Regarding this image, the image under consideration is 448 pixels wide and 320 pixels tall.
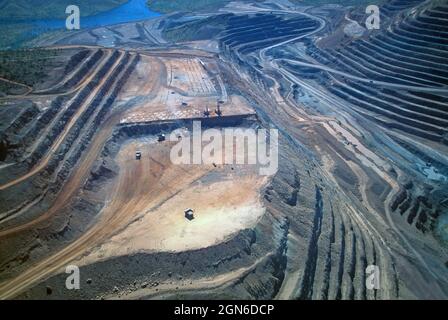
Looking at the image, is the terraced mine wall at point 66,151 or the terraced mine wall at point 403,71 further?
the terraced mine wall at point 403,71

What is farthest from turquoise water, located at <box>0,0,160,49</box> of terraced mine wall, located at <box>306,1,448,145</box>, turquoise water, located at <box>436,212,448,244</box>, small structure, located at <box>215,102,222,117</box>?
turquoise water, located at <box>436,212,448,244</box>

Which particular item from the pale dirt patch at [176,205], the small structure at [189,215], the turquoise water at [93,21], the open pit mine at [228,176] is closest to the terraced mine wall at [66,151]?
the open pit mine at [228,176]

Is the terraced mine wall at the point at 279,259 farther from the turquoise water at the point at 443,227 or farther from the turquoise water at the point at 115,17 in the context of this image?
the turquoise water at the point at 115,17

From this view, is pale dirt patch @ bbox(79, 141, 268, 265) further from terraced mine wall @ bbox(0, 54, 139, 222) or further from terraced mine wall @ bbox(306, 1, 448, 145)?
terraced mine wall @ bbox(306, 1, 448, 145)

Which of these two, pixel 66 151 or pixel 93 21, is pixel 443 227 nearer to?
pixel 66 151

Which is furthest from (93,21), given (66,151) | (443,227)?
(443,227)
